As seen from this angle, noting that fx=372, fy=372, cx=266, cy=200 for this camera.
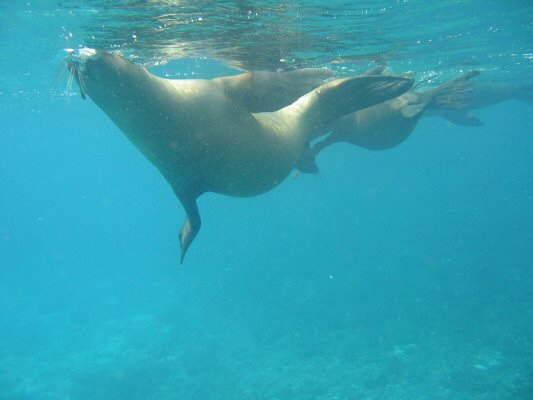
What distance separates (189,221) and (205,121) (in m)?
1.20

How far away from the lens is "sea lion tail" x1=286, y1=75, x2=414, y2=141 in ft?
14.7

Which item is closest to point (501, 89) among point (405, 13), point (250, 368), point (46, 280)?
point (405, 13)

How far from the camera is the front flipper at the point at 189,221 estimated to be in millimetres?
3883

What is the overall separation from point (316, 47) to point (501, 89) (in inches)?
464

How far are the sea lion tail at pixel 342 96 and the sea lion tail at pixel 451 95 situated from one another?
280 cm

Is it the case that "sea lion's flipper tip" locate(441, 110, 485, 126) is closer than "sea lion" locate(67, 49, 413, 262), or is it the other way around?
"sea lion" locate(67, 49, 413, 262)

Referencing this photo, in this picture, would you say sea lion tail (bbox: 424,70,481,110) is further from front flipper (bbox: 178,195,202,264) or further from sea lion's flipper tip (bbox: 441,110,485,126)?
front flipper (bbox: 178,195,202,264)

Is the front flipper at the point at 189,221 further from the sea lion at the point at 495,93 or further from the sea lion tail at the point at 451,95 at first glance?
the sea lion at the point at 495,93

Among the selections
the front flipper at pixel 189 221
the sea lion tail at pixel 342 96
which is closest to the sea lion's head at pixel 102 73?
the front flipper at pixel 189 221

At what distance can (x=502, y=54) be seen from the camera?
45.5 feet

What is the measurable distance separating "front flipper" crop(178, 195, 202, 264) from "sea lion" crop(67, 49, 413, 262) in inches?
0.4

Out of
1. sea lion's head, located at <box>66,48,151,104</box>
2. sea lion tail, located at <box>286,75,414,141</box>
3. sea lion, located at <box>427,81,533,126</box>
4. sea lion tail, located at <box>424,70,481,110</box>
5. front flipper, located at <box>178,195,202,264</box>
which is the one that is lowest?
sea lion, located at <box>427,81,533,126</box>

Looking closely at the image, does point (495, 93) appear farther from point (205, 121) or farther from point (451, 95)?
point (205, 121)

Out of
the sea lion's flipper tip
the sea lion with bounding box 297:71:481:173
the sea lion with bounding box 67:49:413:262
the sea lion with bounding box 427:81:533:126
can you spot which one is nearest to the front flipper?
the sea lion with bounding box 67:49:413:262
